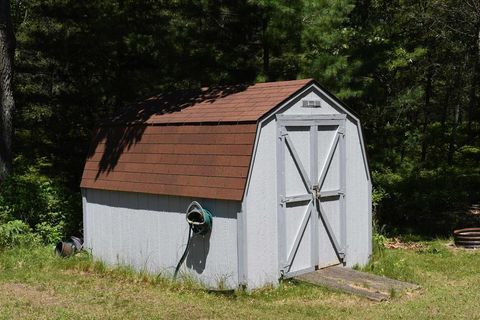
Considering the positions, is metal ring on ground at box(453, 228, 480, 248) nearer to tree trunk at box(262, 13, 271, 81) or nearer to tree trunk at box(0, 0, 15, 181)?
tree trunk at box(262, 13, 271, 81)

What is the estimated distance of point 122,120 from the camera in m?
10.7

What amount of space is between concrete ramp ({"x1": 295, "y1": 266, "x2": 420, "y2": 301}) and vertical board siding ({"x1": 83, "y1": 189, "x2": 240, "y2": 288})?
1291 mm

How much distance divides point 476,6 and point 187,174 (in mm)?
11078

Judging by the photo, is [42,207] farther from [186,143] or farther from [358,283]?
[358,283]

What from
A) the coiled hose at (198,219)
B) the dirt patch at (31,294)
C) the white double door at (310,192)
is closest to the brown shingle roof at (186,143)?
the coiled hose at (198,219)

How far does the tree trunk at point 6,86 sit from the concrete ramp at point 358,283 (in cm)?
751

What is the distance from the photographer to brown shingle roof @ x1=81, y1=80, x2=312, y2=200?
8430 mm

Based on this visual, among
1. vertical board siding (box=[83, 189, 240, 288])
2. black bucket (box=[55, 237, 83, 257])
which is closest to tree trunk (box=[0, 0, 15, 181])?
black bucket (box=[55, 237, 83, 257])

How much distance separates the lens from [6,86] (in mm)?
13156

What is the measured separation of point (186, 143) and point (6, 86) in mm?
5980

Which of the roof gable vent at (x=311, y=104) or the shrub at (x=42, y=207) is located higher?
the roof gable vent at (x=311, y=104)

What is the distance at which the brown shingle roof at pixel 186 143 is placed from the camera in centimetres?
843

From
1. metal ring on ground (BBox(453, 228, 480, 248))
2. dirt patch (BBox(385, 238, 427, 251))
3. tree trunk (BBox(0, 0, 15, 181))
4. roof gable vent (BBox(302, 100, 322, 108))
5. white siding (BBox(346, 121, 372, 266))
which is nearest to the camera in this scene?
roof gable vent (BBox(302, 100, 322, 108))

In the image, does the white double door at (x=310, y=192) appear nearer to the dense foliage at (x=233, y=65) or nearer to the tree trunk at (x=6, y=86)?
the dense foliage at (x=233, y=65)
